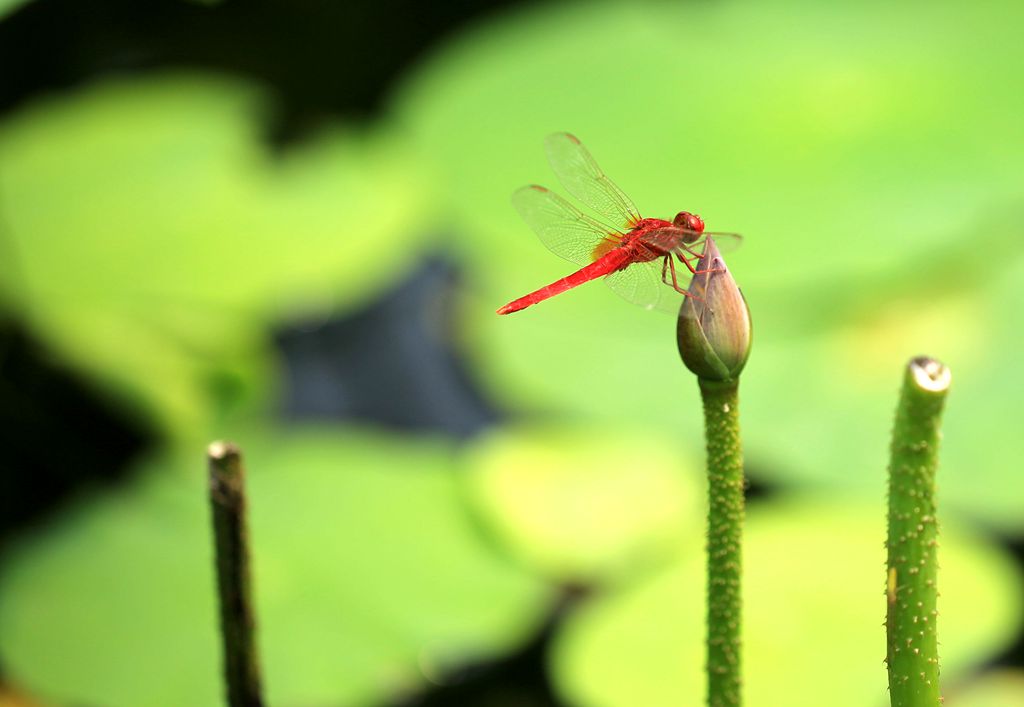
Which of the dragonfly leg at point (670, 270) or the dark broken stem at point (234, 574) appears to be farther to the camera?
the dragonfly leg at point (670, 270)

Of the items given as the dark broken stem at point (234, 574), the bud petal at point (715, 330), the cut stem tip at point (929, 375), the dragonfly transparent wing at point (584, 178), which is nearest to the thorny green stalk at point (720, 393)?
the bud petal at point (715, 330)

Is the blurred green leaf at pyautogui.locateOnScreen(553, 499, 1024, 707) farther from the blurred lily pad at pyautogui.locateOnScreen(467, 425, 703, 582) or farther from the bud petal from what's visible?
the bud petal

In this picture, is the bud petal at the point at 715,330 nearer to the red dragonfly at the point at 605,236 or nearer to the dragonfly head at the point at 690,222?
the red dragonfly at the point at 605,236

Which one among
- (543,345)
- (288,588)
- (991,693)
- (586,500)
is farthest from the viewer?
(543,345)

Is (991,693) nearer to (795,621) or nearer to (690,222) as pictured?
(795,621)

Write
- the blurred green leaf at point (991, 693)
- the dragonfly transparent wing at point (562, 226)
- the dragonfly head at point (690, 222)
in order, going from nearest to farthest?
the dragonfly head at point (690, 222)
the dragonfly transparent wing at point (562, 226)
the blurred green leaf at point (991, 693)

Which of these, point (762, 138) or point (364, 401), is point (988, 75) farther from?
point (364, 401)

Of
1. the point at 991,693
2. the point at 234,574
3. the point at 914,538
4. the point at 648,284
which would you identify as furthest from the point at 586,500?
the point at 914,538
